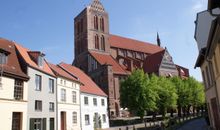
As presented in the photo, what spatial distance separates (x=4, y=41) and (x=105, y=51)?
46033mm

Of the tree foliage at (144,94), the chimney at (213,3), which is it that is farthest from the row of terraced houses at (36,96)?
the chimney at (213,3)

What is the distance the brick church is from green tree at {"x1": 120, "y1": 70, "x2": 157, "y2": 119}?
13530 millimetres

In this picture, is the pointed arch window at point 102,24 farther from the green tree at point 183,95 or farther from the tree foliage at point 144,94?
the green tree at point 183,95

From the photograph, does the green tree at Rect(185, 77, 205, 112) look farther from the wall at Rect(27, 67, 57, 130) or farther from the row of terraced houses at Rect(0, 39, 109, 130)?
the wall at Rect(27, 67, 57, 130)

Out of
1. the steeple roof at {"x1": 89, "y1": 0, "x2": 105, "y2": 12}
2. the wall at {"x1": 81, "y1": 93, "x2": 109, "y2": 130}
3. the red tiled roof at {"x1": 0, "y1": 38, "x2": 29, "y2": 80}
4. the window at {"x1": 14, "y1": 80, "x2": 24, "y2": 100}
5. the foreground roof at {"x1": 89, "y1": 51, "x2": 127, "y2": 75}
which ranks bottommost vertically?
the wall at {"x1": 81, "y1": 93, "x2": 109, "y2": 130}

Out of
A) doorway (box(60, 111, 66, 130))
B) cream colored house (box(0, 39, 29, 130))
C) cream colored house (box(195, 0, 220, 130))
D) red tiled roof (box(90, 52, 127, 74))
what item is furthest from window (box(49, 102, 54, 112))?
red tiled roof (box(90, 52, 127, 74))

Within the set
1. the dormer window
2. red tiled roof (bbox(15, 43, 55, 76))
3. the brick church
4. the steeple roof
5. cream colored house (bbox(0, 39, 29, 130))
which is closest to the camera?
cream colored house (bbox(0, 39, 29, 130))

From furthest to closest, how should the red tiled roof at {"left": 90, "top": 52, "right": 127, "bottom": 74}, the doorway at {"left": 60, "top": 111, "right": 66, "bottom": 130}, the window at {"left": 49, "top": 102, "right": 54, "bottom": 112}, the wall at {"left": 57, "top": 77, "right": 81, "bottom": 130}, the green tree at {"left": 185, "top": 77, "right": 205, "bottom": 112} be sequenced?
the red tiled roof at {"left": 90, "top": 52, "right": 127, "bottom": 74} < the green tree at {"left": 185, "top": 77, "right": 205, "bottom": 112} < the doorway at {"left": 60, "top": 111, "right": 66, "bottom": 130} < the wall at {"left": 57, "top": 77, "right": 81, "bottom": 130} < the window at {"left": 49, "top": 102, "right": 54, "bottom": 112}

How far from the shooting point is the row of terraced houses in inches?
931

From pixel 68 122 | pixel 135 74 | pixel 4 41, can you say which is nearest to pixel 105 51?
pixel 135 74

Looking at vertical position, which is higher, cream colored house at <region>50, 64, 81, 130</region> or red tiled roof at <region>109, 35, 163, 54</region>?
red tiled roof at <region>109, 35, 163, 54</region>

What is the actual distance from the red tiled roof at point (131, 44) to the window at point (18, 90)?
5385cm

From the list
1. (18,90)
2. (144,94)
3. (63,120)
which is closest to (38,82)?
(18,90)

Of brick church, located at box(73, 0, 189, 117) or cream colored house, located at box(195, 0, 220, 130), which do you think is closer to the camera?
cream colored house, located at box(195, 0, 220, 130)
